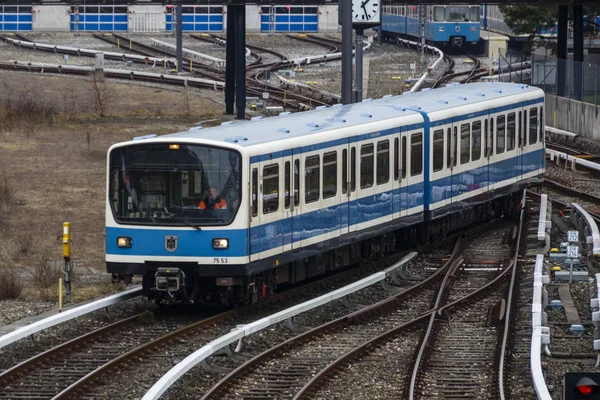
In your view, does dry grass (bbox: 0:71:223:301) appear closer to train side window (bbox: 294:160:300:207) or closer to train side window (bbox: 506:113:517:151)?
train side window (bbox: 294:160:300:207)

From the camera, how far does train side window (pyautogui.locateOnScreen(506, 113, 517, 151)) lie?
89.1 feet

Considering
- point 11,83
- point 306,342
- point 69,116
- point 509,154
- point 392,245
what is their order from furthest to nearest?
1. point 11,83
2. point 69,116
3. point 509,154
4. point 392,245
5. point 306,342

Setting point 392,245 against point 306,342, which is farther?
point 392,245

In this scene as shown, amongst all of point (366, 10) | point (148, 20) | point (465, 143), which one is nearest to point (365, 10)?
point (366, 10)

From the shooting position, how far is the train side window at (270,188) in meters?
18.8

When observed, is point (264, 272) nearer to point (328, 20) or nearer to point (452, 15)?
point (452, 15)

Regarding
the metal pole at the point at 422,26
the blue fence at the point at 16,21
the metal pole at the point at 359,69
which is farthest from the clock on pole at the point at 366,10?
the blue fence at the point at 16,21

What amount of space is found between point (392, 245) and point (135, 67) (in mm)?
34530

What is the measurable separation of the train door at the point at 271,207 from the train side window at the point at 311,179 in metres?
0.78

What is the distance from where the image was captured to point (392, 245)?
79.0 ft

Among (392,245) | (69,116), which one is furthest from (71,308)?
(69,116)

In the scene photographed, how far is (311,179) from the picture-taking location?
20125 mm

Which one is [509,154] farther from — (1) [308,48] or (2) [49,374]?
(1) [308,48]

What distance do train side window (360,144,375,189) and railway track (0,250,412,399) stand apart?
2599 millimetres
